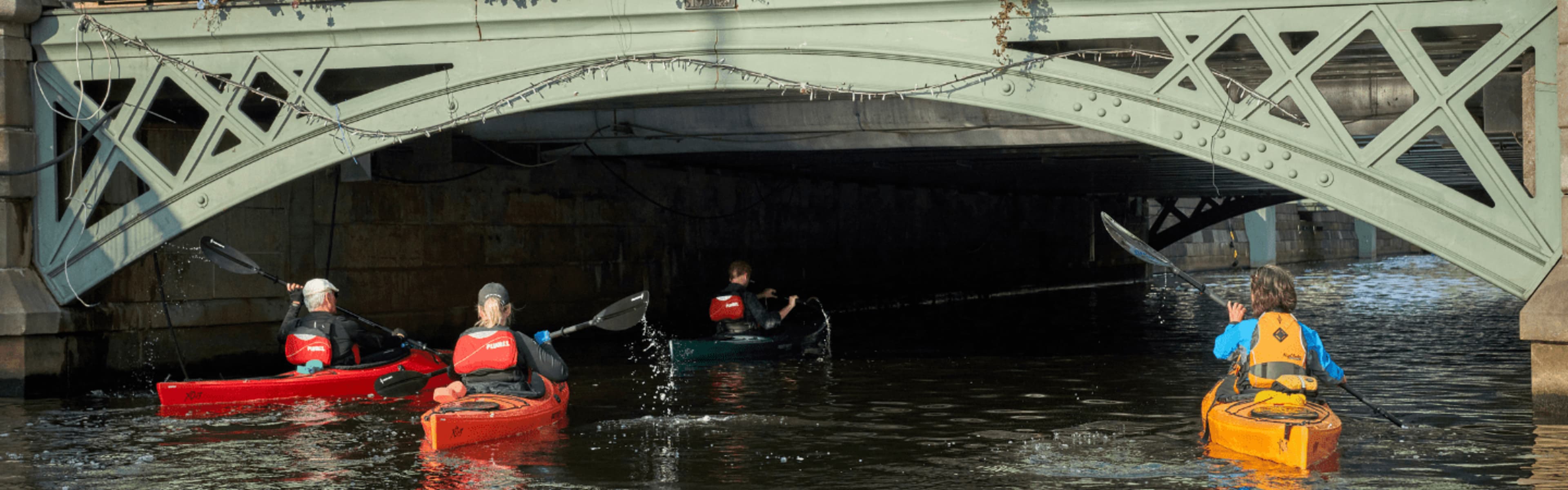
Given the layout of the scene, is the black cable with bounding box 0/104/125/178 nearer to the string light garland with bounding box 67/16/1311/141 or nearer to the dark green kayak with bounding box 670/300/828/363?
the string light garland with bounding box 67/16/1311/141

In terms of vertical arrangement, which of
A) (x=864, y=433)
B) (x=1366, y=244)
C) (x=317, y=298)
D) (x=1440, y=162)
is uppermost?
(x=1440, y=162)

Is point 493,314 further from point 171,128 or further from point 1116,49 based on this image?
point 171,128

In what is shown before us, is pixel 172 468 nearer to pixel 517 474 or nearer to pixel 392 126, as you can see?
pixel 517 474

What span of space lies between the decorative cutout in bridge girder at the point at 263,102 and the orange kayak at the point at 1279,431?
907 centimetres

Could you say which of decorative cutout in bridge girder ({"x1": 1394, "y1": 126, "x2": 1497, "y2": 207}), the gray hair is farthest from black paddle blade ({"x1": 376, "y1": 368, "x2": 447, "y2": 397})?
decorative cutout in bridge girder ({"x1": 1394, "y1": 126, "x2": 1497, "y2": 207})

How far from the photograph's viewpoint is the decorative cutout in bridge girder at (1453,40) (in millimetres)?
10461

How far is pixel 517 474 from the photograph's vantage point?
8.64m

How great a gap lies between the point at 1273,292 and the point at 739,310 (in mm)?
8567

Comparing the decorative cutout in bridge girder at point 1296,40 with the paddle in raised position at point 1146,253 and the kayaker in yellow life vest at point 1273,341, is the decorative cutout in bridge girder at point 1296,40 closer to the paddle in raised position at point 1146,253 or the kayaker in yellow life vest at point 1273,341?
the paddle in raised position at point 1146,253

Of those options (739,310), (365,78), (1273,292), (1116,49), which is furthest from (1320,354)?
(365,78)

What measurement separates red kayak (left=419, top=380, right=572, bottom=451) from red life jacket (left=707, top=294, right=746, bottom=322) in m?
6.15

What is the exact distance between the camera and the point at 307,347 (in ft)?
A: 41.9

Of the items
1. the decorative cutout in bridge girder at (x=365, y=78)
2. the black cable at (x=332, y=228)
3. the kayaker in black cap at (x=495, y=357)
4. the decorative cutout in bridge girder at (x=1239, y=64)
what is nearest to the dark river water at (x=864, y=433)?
the kayaker in black cap at (x=495, y=357)

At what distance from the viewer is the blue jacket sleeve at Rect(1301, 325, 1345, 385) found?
8984 millimetres
